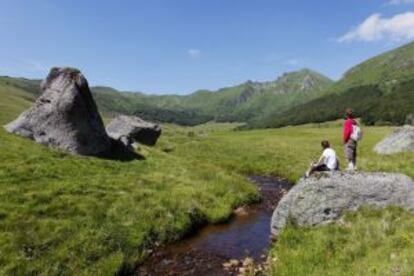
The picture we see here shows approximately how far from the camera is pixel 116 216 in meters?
22.6

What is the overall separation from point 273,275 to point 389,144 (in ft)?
148

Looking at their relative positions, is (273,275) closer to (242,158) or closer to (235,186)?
(235,186)

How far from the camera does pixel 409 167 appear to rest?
36.3m

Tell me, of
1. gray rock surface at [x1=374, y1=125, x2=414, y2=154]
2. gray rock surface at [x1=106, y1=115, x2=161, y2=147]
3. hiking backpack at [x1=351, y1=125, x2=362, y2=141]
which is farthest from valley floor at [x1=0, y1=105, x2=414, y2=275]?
gray rock surface at [x1=106, y1=115, x2=161, y2=147]

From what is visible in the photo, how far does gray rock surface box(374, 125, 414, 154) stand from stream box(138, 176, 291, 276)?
30369 millimetres

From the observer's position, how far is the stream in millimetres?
19453

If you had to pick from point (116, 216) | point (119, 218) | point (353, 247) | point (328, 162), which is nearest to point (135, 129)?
point (116, 216)

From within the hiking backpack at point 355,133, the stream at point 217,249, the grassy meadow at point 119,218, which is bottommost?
the stream at point 217,249

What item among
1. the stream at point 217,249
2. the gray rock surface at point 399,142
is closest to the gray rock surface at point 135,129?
the gray rock surface at point 399,142

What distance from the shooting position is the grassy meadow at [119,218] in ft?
54.6

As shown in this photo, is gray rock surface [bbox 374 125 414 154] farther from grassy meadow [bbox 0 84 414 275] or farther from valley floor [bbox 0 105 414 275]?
grassy meadow [bbox 0 84 414 275]

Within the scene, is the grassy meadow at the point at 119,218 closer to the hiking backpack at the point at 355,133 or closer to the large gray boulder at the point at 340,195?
the large gray boulder at the point at 340,195

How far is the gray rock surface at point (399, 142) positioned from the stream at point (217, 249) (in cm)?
3037

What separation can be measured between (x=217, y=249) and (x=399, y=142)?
1580 inches
